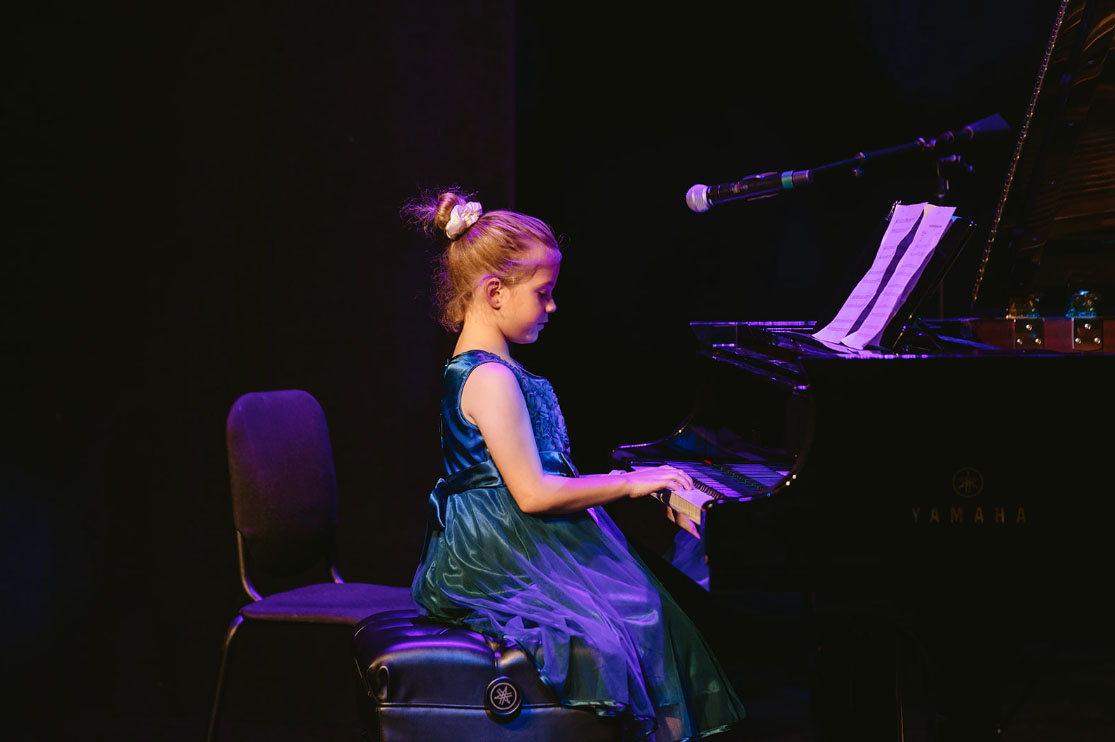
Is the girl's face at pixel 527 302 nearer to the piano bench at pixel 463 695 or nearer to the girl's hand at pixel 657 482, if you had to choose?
the girl's hand at pixel 657 482

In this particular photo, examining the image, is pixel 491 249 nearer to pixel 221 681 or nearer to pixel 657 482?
pixel 657 482

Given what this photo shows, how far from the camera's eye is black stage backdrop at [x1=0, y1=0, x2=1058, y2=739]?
9.84 ft

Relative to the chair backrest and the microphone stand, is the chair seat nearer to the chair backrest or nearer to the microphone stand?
the chair backrest

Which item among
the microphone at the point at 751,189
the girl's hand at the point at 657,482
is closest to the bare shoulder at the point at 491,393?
the girl's hand at the point at 657,482

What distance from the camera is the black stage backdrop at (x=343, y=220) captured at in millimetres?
2998

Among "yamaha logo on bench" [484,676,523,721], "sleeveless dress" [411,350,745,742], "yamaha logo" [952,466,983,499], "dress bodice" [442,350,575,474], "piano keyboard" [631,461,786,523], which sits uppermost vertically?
"dress bodice" [442,350,575,474]

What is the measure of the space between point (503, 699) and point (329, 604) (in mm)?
806

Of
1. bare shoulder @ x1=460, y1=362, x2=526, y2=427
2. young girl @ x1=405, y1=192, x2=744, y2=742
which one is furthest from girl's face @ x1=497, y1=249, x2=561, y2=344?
bare shoulder @ x1=460, y1=362, x2=526, y2=427

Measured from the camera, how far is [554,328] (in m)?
3.00

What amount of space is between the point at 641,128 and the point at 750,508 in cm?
163

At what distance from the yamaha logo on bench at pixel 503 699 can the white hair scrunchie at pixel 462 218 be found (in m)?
0.85

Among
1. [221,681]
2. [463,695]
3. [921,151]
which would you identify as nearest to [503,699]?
[463,695]

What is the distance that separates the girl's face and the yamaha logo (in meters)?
0.79

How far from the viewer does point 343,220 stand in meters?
3.19
